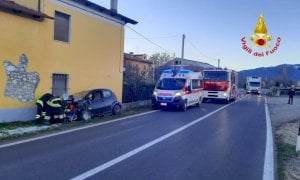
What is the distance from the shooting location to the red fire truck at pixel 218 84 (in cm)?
3018

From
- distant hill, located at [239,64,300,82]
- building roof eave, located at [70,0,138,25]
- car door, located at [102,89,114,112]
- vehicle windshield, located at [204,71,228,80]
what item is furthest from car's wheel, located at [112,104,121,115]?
distant hill, located at [239,64,300,82]

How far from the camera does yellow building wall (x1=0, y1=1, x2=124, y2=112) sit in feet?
46.1

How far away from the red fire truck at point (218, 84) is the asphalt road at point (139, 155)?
55.5 ft

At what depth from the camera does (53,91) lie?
1656cm

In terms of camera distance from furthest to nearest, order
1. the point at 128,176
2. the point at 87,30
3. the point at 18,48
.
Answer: the point at 87,30 → the point at 18,48 → the point at 128,176

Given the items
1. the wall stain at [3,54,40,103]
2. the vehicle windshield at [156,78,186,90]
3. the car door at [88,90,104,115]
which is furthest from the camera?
the vehicle windshield at [156,78,186,90]

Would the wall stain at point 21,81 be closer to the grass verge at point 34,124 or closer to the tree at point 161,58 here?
the grass verge at point 34,124

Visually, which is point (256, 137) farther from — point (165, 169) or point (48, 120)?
point (48, 120)

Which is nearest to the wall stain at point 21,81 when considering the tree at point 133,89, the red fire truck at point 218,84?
the tree at point 133,89

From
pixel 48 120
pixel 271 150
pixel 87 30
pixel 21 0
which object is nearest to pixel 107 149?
pixel 271 150

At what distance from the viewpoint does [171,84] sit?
72.9ft

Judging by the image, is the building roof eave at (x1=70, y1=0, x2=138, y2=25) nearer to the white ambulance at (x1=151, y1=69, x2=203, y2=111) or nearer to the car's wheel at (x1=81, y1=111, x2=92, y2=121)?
the white ambulance at (x1=151, y1=69, x2=203, y2=111)

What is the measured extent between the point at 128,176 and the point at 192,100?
17.3m

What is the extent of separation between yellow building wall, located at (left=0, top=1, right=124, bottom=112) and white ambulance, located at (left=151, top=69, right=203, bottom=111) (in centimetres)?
272
